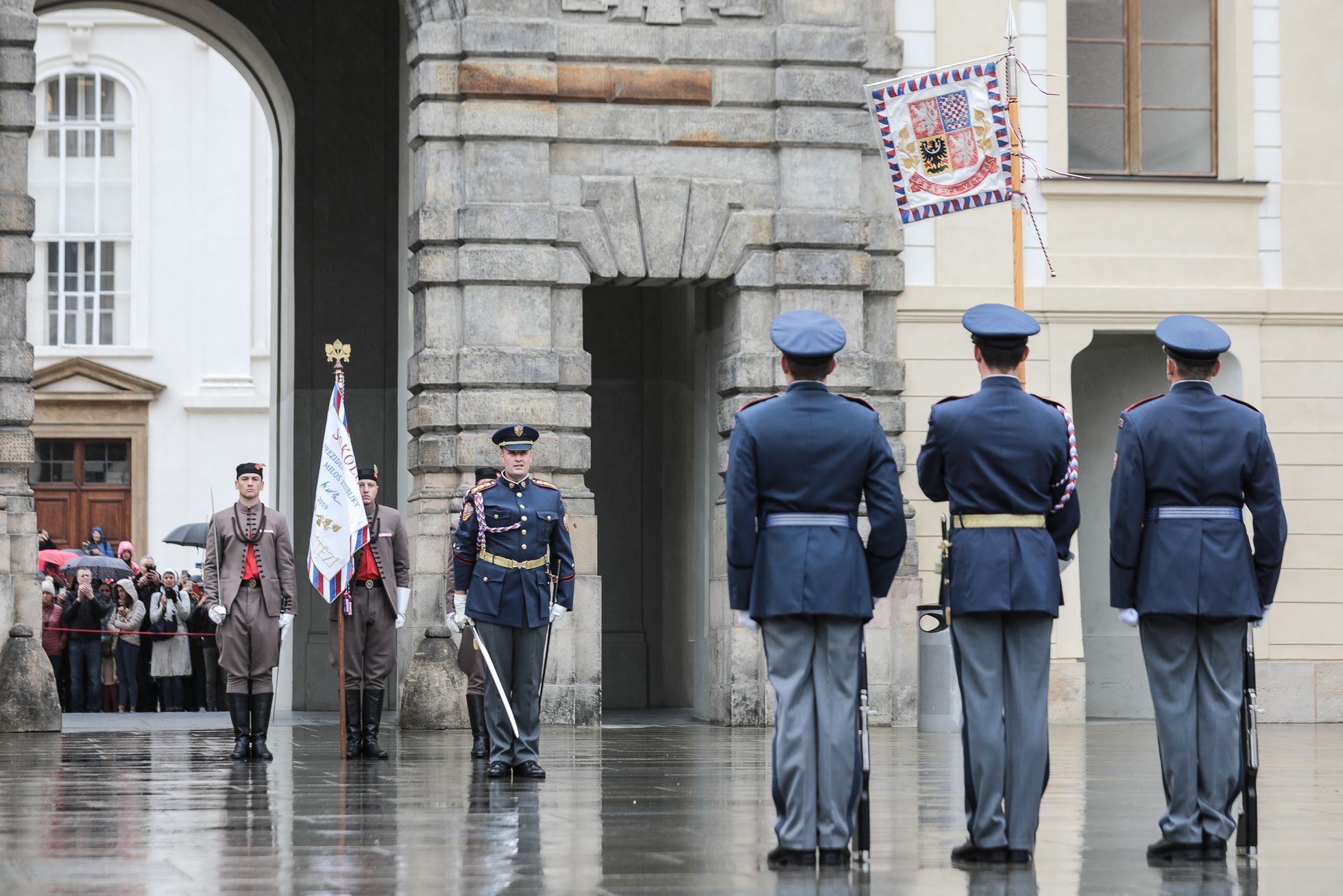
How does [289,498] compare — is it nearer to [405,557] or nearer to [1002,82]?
[405,557]

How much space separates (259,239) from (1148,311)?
24.1 metres

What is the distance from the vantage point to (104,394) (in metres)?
37.9

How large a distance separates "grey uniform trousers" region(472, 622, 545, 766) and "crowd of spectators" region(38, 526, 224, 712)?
9.73 m

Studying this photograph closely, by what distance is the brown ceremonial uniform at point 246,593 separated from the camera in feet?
42.9

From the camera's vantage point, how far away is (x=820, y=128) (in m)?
16.5

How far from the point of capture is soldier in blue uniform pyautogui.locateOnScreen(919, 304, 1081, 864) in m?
7.61

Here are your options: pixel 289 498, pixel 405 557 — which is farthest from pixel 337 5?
pixel 405 557

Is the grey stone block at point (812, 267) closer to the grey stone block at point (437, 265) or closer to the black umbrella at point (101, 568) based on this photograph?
the grey stone block at point (437, 265)

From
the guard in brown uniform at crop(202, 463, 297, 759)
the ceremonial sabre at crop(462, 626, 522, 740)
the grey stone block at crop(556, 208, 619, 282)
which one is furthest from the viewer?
the grey stone block at crop(556, 208, 619, 282)

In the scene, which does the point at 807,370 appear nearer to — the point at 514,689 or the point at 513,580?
the point at 513,580

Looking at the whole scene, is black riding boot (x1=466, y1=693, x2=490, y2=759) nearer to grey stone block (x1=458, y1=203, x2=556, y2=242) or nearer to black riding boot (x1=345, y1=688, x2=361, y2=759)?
black riding boot (x1=345, y1=688, x2=361, y2=759)

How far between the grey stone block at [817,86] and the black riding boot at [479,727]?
540 centimetres

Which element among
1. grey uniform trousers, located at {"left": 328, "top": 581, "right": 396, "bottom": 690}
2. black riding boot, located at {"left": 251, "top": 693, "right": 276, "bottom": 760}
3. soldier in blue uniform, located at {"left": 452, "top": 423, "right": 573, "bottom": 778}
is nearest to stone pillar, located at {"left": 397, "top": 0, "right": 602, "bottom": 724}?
grey uniform trousers, located at {"left": 328, "top": 581, "right": 396, "bottom": 690}

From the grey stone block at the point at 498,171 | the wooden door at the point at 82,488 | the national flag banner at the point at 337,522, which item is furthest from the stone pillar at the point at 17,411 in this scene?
the wooden door at the point at 82,488
